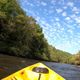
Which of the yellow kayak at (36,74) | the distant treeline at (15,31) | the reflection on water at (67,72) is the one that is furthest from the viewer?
the distant treeline at (15,31)

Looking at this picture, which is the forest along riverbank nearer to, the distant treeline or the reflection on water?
the reflection on water

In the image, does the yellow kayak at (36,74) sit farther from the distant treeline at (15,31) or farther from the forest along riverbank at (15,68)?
the distant treeline at (15,31)

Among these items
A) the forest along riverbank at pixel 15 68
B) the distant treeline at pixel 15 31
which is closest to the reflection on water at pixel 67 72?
the forest along riverbank at pixel 15 68

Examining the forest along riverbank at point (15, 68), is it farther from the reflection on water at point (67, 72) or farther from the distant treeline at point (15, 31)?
the distant treeline at point (15, 31)

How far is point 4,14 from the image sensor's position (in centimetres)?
6162

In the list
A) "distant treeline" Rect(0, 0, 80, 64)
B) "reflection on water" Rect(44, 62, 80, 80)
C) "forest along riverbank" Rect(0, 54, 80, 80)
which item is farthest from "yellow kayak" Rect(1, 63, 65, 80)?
"distant treeline" Rect(0, 0, 80, 64)

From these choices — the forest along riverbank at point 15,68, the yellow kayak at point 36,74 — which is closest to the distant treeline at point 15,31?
the forest along riverbank at point 15,68

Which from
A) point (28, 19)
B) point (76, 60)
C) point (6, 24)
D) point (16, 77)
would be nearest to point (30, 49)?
point (28, 19)

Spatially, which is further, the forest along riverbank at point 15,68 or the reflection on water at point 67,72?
the reflection on water at point 67,72

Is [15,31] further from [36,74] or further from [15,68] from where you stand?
[36,74]

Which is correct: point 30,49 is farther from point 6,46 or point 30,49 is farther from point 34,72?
point 34,72

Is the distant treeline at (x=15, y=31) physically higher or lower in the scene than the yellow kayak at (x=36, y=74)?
higher

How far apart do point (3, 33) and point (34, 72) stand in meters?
53.3

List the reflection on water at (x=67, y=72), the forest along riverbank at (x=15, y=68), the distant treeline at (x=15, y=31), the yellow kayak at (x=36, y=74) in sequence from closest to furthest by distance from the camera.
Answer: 1. the yellow kayak at (x=36, y=74)
2. the forest along riverbank at (x=15, y=68)
3. the reflection on water at (x=67, y=72)
4. the distant treeline at (x=15, y=31)
